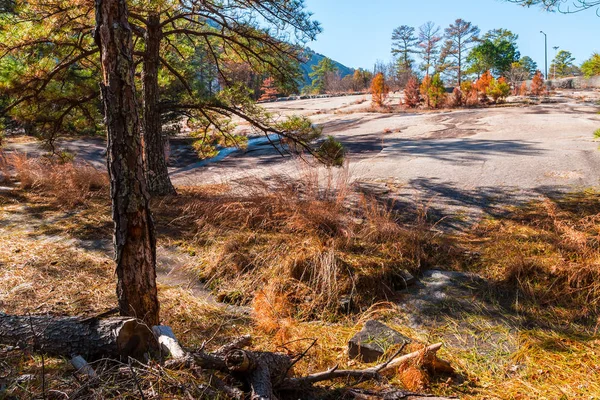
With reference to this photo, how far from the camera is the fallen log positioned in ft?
7.73

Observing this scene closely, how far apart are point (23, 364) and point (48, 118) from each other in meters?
5.43

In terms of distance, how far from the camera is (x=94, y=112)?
7.14 metres

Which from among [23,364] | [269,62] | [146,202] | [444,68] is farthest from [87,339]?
[444,68]

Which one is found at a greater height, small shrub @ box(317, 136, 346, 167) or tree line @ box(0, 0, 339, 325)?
tree line @ box(0, 0, 339, 325)

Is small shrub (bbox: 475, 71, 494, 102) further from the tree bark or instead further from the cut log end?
the cut log end

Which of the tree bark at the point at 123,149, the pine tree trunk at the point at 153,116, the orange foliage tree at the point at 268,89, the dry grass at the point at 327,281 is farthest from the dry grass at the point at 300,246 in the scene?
the orange foliage tree at the point at 268,89

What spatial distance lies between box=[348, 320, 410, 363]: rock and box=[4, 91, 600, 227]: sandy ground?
300cm

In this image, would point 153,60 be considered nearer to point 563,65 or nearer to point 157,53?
point 157,53

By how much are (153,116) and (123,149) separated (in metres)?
4.31

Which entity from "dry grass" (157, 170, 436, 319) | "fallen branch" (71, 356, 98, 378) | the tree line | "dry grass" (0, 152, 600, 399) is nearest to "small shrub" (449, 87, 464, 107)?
the tree line

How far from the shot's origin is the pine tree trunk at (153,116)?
6207 mm

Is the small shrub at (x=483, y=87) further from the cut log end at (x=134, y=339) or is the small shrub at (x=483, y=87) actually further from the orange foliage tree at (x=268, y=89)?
the cut log end at (x=134, y=339)

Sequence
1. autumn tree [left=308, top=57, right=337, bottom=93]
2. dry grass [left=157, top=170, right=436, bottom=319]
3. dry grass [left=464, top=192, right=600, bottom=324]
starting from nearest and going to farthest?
dry grass [left=464, top=192, right=600, bottom=324] → dry grass [left=157, top=170, right=436, bottom=319] → autumn tree [left=308, top=57, right=337, bottom=93]

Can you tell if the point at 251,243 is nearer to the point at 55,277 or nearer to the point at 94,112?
the point at 55,277
